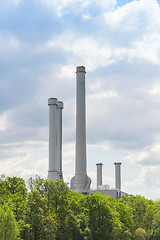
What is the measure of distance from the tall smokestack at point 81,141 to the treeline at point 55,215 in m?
34.6

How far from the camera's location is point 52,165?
367ft

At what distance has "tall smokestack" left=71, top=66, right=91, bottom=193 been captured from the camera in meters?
114

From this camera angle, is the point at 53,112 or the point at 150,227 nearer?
the point at 150,227

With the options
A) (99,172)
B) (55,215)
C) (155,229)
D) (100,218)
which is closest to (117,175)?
(99,172)

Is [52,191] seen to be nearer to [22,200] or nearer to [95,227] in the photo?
[22,200]

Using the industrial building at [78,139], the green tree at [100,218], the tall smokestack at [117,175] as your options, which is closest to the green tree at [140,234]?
the green tree at [100,218]

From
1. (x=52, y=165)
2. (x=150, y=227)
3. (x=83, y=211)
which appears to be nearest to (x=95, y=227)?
(x=83, y=211)

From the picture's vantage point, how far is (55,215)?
191 feet

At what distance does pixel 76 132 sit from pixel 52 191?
54196 mm

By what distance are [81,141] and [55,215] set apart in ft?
184

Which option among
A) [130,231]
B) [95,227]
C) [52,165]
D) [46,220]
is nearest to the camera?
[46,220]

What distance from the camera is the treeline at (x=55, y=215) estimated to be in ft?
183

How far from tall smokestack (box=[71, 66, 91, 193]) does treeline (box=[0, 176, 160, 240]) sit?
34573mm

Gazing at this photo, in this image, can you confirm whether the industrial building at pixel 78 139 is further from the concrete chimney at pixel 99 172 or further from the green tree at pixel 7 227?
the green tree at pixel 7 227
